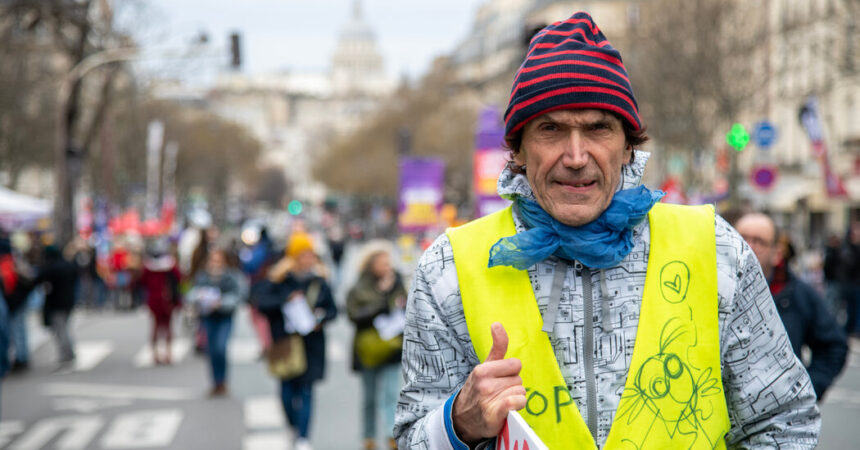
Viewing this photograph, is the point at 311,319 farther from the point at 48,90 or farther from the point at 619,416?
the point at 48,90

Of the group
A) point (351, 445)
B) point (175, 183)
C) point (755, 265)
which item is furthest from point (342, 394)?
point (175, 183)

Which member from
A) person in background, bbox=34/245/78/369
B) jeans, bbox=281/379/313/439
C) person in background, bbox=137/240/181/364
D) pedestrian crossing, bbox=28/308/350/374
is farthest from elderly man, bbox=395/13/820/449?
person in background, bbox=34/245/78/369

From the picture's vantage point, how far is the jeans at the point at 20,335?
13922 millimetres

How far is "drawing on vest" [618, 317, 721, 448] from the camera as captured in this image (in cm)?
220

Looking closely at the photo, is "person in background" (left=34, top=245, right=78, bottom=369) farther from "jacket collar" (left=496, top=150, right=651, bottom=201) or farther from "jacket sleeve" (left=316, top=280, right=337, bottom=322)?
"jacket collar" (left=496, top=150, right=651, bottom=201)

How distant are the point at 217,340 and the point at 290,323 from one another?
10.1ft

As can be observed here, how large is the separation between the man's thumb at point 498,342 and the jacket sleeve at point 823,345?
138 inches

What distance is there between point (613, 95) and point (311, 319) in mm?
6741

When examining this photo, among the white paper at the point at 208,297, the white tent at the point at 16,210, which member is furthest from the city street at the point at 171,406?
the white tent at the point at 16,210

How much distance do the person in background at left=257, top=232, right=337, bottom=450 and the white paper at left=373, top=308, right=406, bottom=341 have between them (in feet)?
1.65

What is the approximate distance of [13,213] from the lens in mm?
20922

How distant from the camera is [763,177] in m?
15.4

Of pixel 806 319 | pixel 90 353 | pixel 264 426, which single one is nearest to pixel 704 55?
pixel 90 353

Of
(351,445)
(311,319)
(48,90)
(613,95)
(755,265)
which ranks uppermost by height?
(48,90)
